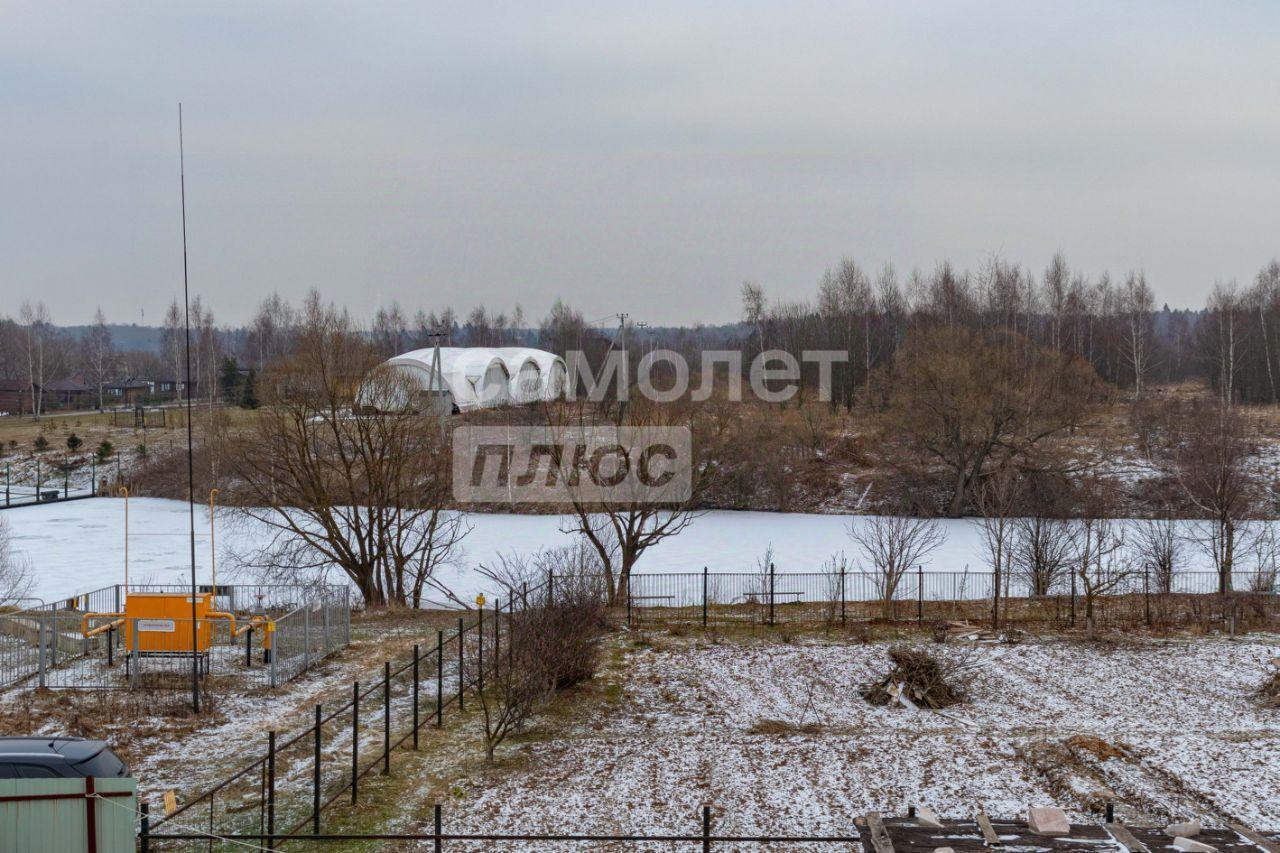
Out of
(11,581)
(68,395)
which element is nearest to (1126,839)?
(11,581)

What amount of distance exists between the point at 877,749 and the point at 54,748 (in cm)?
997

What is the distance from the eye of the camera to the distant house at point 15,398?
3563 inches

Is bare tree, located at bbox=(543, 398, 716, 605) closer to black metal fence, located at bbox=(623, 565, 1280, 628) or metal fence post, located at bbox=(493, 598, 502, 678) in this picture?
black metal fence, located at bbox=(623, 565, 1280, 628)

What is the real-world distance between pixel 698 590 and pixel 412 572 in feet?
28.4

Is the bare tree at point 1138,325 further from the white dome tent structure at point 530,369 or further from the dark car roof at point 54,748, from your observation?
the dark car roof at point 54,748

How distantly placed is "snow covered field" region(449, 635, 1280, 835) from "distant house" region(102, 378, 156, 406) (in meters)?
89.3

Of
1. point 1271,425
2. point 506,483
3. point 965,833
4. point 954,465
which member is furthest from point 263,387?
point 1271,425

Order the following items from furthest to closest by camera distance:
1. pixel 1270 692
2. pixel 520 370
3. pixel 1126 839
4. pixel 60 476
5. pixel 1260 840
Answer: pixel 520 370, pixel 60 476, pixel 1270 692, pixel 1260 840, pixel 1126 839

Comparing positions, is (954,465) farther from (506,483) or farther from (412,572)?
(412,572)

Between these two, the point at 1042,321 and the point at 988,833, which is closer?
the point at 988,833

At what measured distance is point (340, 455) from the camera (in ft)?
95.6

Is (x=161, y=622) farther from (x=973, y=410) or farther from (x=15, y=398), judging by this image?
(x=15, y=398)

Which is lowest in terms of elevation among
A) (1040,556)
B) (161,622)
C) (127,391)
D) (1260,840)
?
(1040,556)

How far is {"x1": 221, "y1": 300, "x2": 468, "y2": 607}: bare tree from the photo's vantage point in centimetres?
2872
